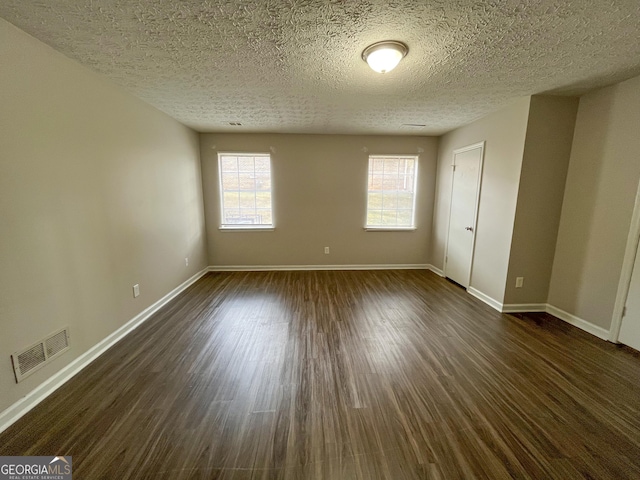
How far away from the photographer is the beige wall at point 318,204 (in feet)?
13.8

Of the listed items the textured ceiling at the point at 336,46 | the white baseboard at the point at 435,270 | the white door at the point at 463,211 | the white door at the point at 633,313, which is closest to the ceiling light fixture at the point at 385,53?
the textured ceiling at the point at 336,46

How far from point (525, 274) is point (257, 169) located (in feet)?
13.9

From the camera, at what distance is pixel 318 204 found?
4.39 metres

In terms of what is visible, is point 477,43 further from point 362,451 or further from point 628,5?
point 362,451

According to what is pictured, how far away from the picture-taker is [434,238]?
14.7ft

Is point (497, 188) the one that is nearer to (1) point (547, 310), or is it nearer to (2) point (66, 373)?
(1) point (547, 310)

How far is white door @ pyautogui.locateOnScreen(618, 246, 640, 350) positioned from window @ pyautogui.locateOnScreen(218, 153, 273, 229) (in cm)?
444

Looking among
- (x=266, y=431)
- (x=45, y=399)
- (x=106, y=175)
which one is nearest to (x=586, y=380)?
(x=266, y=431)

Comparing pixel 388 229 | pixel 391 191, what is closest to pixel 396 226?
pixel 388 229

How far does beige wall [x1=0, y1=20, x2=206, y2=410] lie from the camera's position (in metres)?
1.46

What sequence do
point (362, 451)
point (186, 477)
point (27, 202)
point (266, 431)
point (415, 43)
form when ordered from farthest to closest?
point (415, 43), point (27, 202), point (266, 431), point (362, 451), point (186, 477)

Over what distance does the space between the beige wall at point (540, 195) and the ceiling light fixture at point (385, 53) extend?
187cm

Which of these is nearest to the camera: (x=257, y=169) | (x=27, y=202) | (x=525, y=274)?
(x=27, y=202)

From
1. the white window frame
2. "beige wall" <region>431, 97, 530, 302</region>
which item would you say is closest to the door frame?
"beige wall" <region>431, 97, 530, 302</region>
